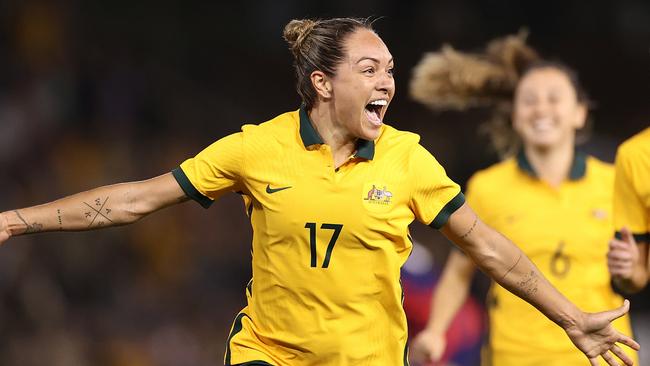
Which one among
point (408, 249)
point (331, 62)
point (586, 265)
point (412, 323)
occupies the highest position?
point (331, 62)

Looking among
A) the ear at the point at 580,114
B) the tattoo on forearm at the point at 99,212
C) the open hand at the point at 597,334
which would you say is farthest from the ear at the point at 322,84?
the ear at the point at 580,114

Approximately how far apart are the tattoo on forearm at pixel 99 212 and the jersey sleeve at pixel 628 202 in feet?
6.53

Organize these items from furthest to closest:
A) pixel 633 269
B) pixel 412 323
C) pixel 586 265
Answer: pixel 412 323, pixel 586 265, pixel 633 269

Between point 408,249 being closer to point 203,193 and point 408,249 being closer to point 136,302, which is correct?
point 203,193

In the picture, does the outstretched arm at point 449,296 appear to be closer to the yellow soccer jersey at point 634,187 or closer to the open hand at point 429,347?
the open hand at point 429,347

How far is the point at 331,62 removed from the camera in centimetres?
425

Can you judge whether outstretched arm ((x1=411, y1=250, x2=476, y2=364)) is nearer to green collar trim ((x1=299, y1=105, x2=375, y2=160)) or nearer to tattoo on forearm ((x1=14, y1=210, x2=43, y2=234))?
green collar trim ((x1=299, y1=105, x2=375, y2=160))

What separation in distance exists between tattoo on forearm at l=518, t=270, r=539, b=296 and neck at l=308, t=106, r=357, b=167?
0.74 m

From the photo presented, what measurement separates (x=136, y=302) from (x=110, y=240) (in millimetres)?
610

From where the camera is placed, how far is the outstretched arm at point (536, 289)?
14.0 ft

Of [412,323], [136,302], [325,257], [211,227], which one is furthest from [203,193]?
[211,227]

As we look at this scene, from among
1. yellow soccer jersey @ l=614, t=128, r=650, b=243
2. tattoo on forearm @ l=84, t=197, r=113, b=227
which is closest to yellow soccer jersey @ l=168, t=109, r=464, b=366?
tattoo on forearm @ l=84, t=197, r=113, b=227

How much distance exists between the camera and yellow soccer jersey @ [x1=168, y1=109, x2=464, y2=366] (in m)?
4.10

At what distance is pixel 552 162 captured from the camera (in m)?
5.84
